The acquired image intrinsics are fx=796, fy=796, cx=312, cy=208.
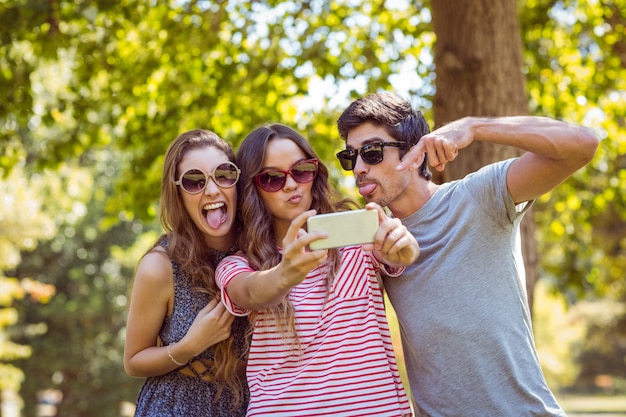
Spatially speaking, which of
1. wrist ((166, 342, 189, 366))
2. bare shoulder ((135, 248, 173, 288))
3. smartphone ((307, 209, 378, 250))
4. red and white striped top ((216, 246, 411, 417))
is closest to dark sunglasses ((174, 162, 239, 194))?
bare shoulder ((135, 248, 173, 288))

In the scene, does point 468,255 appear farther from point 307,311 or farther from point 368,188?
point 307,311

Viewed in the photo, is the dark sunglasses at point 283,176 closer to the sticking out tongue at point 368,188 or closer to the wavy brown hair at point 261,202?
the wavy brown hair at point 261,202

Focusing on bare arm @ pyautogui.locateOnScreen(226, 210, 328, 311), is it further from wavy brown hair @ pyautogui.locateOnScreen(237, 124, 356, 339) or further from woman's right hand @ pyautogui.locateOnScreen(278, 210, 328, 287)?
wavy brown hair @ pyautogui.locateOnScreen(237, 124, 356, 339)

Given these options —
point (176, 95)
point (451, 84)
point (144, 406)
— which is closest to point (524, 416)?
point (144, 406)

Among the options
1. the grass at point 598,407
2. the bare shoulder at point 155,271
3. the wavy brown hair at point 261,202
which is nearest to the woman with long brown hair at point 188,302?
the bare shoulder at point 155,271

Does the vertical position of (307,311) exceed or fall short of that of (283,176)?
it falls short

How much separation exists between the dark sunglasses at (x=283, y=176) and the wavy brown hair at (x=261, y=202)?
43mm

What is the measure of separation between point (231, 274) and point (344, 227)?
74 cm

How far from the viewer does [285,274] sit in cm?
283

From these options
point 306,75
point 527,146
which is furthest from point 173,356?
point 306,75

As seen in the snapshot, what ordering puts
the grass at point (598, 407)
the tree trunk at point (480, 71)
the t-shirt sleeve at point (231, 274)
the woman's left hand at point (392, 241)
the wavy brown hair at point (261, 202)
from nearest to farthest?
1. the woman's left hand at point (392, 241)
2. the t-shirt sleeve at point (231, 274)
3. the wavy brown hair at point (261, 202)
4. the tree trunk at point (480, 71)
5. the grass at point (598, 407)

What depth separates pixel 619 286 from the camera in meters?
20.4

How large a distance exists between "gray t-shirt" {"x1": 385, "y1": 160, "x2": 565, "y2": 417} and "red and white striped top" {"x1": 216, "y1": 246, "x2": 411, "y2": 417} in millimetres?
125

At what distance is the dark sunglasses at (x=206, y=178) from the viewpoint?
3.72 metres
